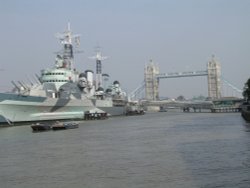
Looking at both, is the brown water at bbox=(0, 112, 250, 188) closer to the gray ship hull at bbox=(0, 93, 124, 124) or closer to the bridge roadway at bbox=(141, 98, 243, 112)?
the gray ship hull at bbox=(0, 93, 124, 124)

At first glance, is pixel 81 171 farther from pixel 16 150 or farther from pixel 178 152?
pixel 16 150

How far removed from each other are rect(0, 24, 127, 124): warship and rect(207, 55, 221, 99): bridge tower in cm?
9006

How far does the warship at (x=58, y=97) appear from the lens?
5806 cm

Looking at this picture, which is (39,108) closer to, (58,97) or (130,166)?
(58,97)

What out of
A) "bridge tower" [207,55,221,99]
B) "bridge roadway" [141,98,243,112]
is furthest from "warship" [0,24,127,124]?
"bridge tower" [207,55,221,99]

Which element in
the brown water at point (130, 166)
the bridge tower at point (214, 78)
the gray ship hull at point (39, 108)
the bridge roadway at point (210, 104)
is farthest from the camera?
the bridge tower at point (214, 78)

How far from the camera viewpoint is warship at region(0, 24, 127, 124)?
5806 cm

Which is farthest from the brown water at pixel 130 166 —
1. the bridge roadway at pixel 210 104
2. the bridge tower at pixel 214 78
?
the bridge tower at pixel 214 78

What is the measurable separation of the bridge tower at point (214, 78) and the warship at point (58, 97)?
90058 millimetres

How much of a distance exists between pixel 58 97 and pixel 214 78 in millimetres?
127886

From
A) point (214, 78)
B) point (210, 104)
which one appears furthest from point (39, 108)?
point (214, 78)

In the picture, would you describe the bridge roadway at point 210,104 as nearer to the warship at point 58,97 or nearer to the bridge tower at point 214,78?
the bridge tower at point 214,78

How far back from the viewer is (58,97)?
7038cm

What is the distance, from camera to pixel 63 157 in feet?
76.4
